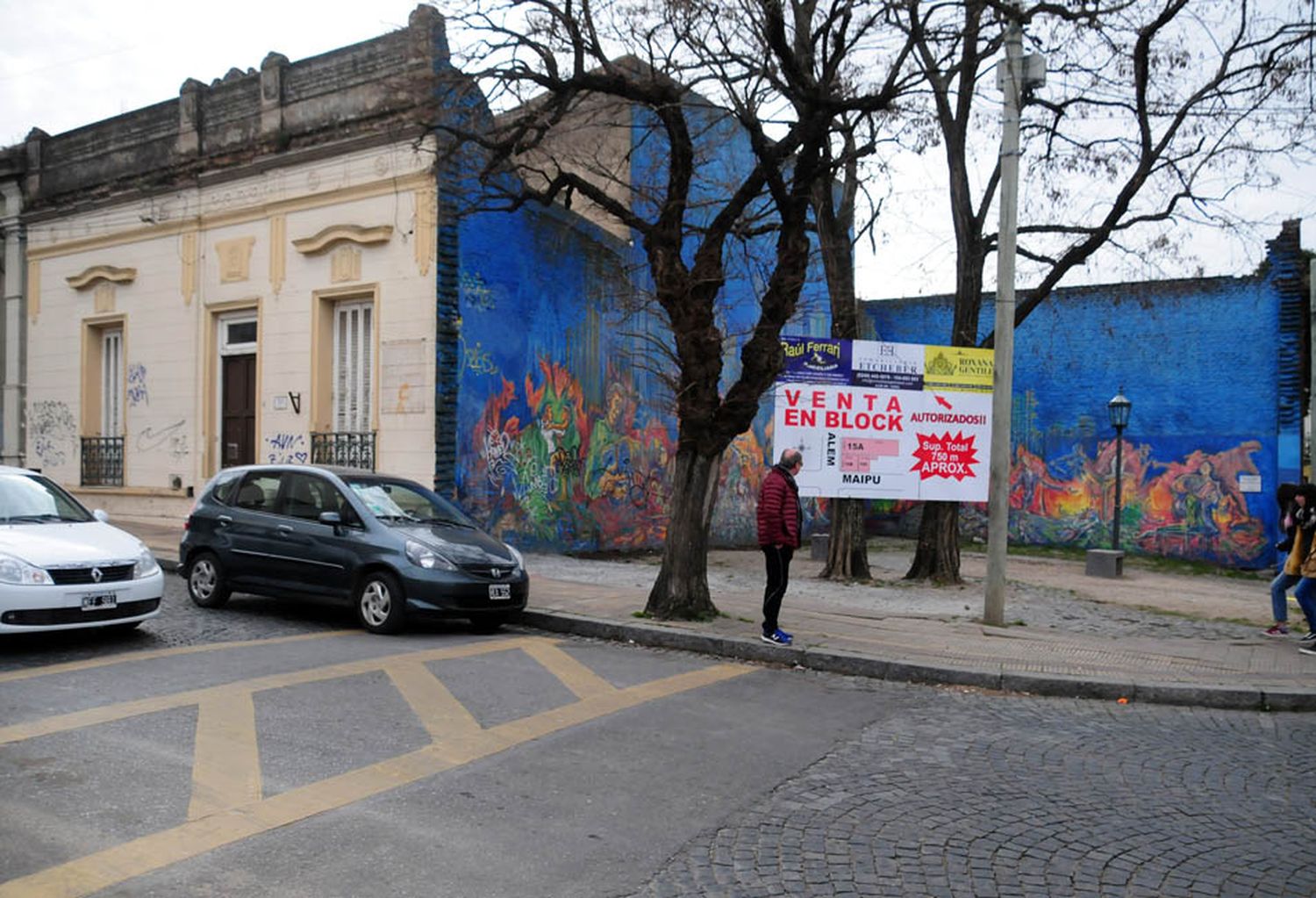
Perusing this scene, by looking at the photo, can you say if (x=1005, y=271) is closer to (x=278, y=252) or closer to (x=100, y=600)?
(x=100, y=600)

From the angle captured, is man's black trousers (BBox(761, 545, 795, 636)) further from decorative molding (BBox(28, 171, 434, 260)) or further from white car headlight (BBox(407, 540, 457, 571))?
decorative molding (BBox(28, 171, 434, 260))

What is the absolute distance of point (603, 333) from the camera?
1864 cm

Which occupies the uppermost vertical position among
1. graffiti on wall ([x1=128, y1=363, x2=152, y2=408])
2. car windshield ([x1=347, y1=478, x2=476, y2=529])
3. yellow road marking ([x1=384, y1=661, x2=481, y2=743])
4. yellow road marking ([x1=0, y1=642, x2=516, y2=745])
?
graffiti on wall ([x1=128, y1=363, x2=152, y2=408])

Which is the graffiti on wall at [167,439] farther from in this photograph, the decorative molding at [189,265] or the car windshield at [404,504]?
the car windshield at [404,504]

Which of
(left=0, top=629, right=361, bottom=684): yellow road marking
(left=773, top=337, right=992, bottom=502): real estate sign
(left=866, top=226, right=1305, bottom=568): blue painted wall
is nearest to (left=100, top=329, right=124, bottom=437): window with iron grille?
(left=0, top=629, right=361, bottom=684): yellow road marking

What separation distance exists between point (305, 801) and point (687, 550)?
6095mm

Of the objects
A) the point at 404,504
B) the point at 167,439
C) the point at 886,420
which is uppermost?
the point at 886,420

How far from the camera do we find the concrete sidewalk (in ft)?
27.3

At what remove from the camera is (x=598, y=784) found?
5375 millimetres

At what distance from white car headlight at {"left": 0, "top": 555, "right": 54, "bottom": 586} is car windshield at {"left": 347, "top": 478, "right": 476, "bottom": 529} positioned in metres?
2.94

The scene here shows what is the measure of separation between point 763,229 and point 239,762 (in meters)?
9.37

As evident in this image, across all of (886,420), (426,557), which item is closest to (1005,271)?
(886,420)

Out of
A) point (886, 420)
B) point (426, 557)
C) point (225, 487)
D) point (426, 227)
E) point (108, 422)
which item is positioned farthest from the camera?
point (108, 422)

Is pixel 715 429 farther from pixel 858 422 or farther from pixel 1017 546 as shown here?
pixel 1017 546
